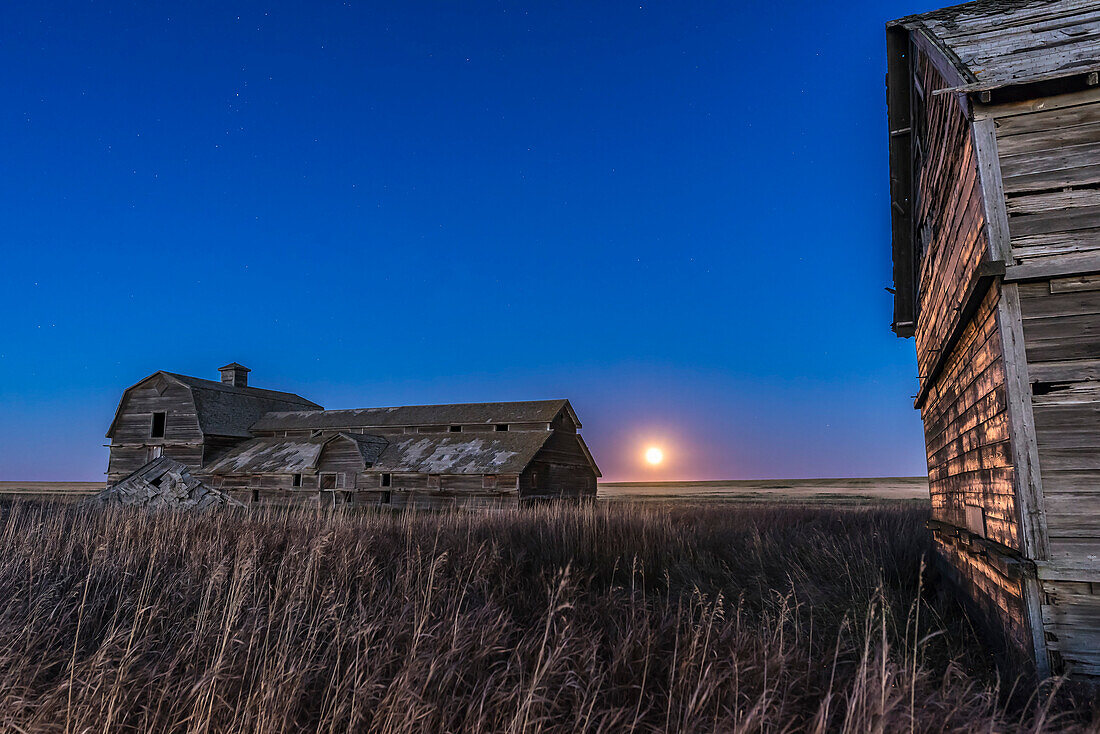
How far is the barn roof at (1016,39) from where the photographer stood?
5.58 m

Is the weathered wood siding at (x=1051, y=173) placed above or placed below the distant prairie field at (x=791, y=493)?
above

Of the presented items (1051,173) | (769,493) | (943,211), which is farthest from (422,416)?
(769,493)

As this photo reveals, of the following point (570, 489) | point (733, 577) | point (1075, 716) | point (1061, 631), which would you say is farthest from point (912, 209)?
point (570, 489)

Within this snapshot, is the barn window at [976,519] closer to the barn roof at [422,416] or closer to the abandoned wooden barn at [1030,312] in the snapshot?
the abandoned wooden barn at [1030,312]

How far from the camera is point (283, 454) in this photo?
2983cm

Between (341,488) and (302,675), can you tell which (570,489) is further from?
(302,675)

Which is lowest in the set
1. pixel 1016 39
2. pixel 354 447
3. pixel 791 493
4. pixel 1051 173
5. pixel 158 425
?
pixel 791 493

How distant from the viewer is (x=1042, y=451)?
16.5 feet

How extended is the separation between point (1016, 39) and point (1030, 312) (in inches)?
133

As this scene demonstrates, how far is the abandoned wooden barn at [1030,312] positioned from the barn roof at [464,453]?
1968cm

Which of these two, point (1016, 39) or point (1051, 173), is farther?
point (1016, 39)

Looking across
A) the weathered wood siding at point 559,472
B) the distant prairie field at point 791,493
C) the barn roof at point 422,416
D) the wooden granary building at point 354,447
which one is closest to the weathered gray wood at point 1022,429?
the wooden granary building at point 354,447

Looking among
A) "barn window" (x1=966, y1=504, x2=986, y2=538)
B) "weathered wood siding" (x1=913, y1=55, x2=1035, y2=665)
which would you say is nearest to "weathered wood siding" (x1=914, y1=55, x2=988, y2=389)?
"weathered wood siding" (x1=913, y1=55, x2=1035, y2=665)

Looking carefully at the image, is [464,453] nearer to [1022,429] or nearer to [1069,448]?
[1022,429]
